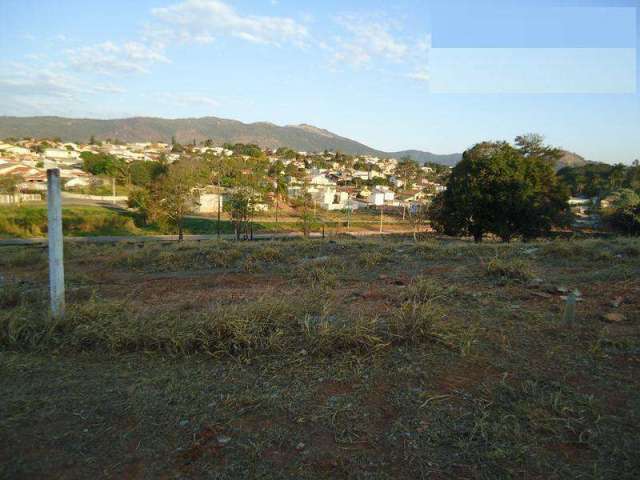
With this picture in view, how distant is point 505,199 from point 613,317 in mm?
18418

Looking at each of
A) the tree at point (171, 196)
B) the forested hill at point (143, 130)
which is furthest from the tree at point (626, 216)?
the forested hill at point (143, 130)

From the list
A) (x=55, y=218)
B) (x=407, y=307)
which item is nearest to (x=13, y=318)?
(x=55, y=218)

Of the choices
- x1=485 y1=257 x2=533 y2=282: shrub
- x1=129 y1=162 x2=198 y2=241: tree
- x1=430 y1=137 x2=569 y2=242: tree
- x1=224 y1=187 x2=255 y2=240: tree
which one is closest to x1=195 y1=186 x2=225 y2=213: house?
x1=129 y1=162 x2=198 y2=241: tree

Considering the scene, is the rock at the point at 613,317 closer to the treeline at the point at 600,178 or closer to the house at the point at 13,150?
the treeline at the point at 600,178

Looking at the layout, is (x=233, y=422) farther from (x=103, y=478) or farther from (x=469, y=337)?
(x=469, y=337)

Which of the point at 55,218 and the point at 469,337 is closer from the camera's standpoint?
the point at 469,337

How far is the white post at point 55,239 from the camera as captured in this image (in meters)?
3.94

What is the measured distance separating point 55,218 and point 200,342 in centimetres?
180

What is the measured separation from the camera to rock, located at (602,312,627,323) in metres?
4.03

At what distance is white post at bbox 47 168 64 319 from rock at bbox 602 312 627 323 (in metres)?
4.86

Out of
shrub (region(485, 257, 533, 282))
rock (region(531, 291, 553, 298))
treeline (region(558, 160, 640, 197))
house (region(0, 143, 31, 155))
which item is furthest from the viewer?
house (region(0, 143, 31, 155))

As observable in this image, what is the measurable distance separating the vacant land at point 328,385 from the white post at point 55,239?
251 mm

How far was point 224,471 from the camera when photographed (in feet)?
6.79

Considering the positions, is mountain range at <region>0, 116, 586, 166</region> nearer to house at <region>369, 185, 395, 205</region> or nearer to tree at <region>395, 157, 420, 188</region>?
tree at <region>395, 157, 420, 188</region>
